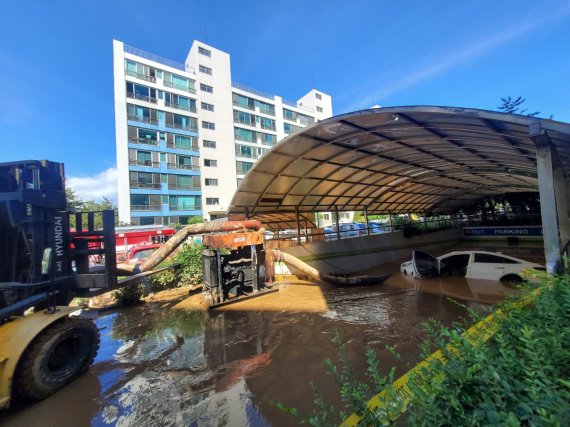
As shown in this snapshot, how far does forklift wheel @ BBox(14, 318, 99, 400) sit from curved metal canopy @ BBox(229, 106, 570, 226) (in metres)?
7.44

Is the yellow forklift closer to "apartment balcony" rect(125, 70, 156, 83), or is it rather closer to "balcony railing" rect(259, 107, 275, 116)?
"apartment balcony" rect(125, 70, 156, 83)

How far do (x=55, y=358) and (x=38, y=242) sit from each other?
200 cm

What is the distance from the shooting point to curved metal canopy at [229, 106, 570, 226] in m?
6.84

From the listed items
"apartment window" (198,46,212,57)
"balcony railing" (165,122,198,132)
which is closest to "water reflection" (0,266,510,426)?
"balcony railing" (165,122,198,132)

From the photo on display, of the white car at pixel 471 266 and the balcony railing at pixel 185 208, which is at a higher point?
the balcony railing at pixel 185 208

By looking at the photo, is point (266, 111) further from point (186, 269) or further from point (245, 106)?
point (186, 269)

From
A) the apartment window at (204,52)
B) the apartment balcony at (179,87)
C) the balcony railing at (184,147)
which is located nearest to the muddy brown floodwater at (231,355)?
the balcony railing at (184,147)

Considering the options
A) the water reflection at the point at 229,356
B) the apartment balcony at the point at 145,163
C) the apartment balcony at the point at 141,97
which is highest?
the apartment balcony at the point at 141,97

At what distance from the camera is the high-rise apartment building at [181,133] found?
28672 millimetres

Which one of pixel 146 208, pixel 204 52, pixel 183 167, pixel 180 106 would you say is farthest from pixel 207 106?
pixel 146 208

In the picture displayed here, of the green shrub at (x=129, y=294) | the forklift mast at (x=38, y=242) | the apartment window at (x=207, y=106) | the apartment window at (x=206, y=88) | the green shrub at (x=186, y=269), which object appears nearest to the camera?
the forklift mast at (x=38, y=242)

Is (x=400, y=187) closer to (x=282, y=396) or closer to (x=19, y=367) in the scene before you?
(x=282, y=396)

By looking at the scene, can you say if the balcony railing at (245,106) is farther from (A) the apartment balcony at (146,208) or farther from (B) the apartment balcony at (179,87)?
(A) the apartment balcony at (146,208)

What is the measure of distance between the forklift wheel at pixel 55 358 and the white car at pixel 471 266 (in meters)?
12.3
